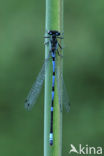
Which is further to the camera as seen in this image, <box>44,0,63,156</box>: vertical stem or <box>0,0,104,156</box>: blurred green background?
<box>0,0,104,156</box>: blurred green background

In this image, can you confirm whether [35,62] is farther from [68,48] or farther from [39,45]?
[68,48]

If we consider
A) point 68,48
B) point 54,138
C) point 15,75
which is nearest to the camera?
point 54,138

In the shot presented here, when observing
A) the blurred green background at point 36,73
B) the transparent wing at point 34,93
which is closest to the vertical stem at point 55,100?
the transparent wing at point 34,93

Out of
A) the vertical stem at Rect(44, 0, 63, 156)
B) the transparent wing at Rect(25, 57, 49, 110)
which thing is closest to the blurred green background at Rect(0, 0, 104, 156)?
the transparent wing at Rect(25, 57, 49, 110)

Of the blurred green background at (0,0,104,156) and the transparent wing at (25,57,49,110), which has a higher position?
the blurred green background at (0,0,104,156)

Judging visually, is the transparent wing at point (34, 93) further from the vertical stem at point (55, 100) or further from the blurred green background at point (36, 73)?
the blurred green background at point (36, 73)

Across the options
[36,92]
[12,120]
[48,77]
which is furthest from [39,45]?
[48,77]

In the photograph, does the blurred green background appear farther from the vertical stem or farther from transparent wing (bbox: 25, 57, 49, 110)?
the vertical stem

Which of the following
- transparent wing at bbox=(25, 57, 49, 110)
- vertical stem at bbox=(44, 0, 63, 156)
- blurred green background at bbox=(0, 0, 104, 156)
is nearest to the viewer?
vertical stem at bbox=(44, 0, 63, 156)
